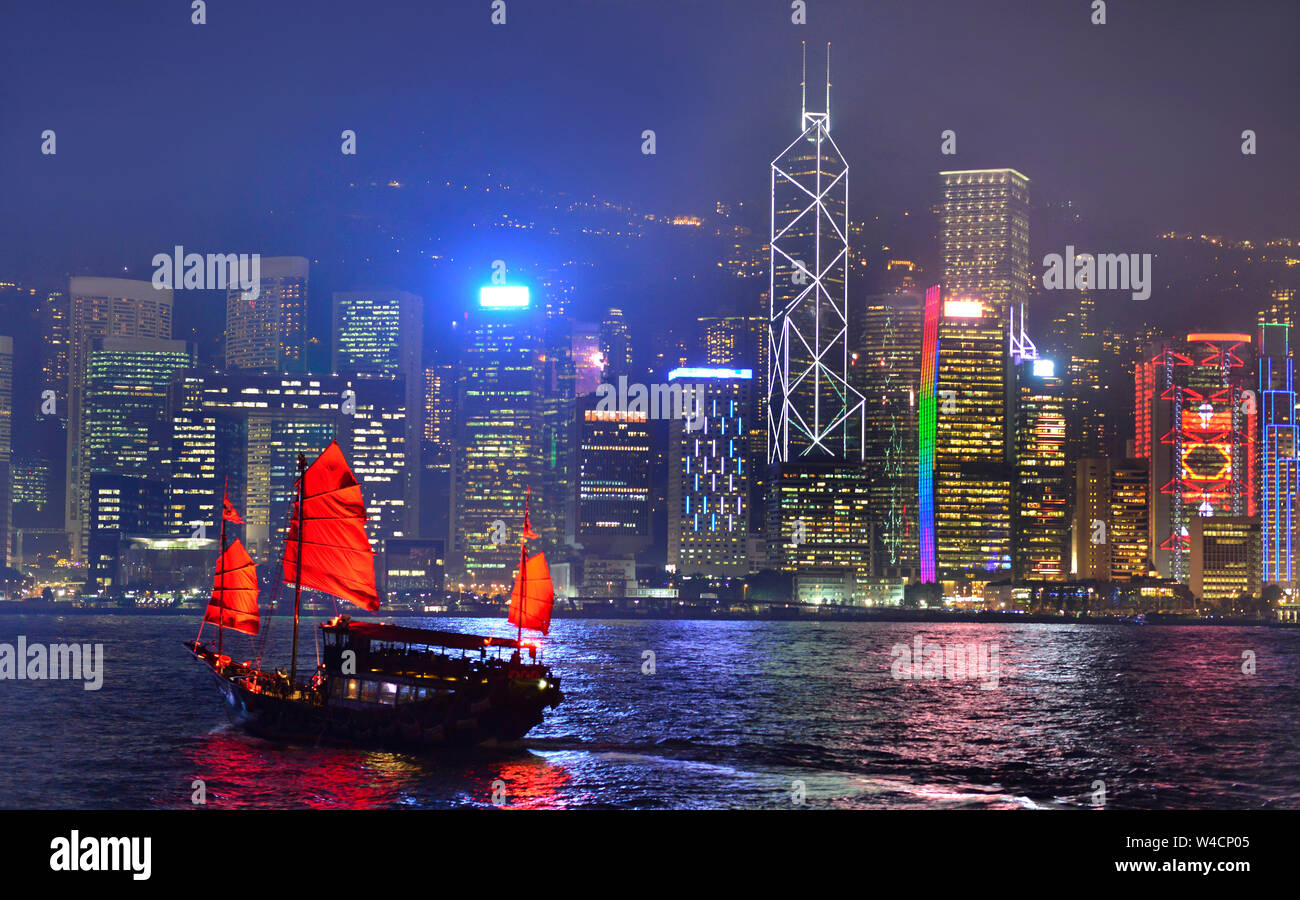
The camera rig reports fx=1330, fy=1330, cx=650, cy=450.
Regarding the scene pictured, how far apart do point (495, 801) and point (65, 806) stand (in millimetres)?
16715

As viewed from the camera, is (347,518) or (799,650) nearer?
(347,518)

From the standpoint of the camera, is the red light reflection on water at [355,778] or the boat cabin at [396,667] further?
the boat cabin at [396,667]

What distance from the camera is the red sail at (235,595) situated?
266ft

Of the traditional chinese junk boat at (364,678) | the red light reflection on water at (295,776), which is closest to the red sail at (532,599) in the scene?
the traditional chinese junk boat at (364,678)

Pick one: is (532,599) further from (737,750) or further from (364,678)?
(737,750)

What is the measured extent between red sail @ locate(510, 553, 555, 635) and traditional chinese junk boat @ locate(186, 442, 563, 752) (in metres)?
Result: 0.11

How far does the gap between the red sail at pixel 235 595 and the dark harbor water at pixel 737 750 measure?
6.17 m

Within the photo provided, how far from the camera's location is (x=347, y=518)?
7075 cm

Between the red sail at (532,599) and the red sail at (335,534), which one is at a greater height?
the red sail at (335,534)

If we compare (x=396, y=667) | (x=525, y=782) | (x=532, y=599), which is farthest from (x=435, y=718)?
(x=532, y=599)

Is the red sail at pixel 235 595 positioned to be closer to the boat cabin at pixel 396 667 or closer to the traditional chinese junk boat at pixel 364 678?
the traditional chinese junk boat at pixel 364 678

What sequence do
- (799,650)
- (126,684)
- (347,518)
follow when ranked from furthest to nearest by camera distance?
(799,650)
(126,684)
(347,518)

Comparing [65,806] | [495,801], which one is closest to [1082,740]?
[495,801]
